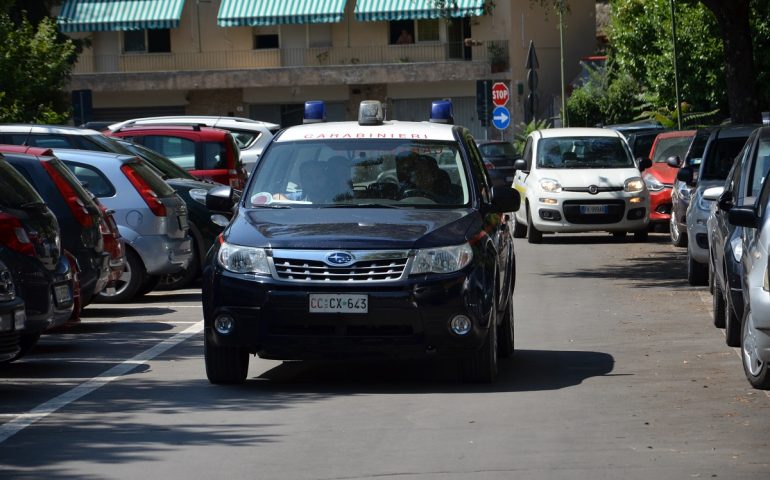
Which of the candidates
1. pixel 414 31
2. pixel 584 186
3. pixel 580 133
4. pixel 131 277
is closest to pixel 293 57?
pixel 414 31

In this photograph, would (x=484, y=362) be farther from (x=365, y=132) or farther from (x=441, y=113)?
(x=441, y=113)

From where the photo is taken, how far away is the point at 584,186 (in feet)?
82.1

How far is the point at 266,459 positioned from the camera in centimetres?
784

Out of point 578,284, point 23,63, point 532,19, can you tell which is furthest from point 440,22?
point 578,284

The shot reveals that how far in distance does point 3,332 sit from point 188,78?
52.4 meters

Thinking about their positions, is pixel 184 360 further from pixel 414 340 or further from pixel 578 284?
pixel 578 284

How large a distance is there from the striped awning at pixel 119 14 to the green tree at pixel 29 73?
26.7m

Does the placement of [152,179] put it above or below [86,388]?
above

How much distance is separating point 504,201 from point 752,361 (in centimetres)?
202

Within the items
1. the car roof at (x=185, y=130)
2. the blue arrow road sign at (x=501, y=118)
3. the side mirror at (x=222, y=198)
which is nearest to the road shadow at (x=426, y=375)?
the side mirror at (x=222, y=198)

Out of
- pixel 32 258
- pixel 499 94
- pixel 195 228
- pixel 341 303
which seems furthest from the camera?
pixel 499 94

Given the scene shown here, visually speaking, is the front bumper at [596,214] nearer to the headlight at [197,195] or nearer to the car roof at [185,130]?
the car roof at [185,130]

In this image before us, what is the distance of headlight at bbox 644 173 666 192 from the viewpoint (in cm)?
2652

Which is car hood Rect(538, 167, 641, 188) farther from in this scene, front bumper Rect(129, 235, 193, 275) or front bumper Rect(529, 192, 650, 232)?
front bumper Rect(129, 235, 193, 275)
